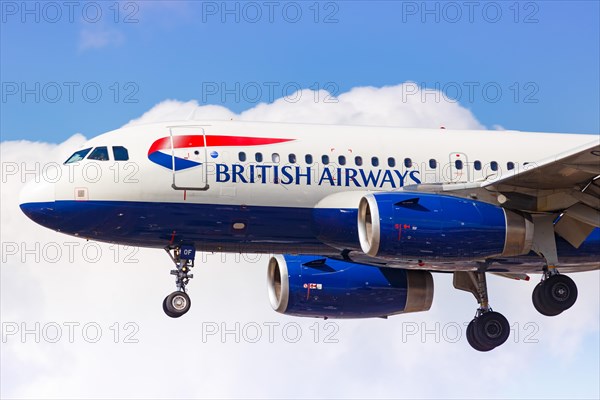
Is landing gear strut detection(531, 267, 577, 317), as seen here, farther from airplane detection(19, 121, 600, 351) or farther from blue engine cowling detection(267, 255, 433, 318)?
blue engine cowling detection(267, 255, 433, 318)

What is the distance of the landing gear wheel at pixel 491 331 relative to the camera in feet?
125

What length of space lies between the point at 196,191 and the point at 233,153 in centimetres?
122

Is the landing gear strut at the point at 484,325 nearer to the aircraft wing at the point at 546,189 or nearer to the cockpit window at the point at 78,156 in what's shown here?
the aircraft wing at the point at 546,189

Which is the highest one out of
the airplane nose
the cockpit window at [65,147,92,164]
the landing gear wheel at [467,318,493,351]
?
the cockpit window at [65,147,92,164]

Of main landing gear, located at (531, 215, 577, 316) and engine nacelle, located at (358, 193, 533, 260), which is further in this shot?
main landing gear, located at (531, 215, 577, 316)

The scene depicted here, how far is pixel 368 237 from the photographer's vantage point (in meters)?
33.8

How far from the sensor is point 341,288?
38000mm

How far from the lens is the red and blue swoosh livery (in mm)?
34781

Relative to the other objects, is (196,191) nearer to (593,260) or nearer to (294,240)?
(294,240)

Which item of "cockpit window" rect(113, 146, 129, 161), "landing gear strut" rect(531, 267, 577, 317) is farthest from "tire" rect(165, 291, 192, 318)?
"landing gear strut" rect(531, 267, 577, 317)

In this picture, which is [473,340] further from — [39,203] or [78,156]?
[39,203]

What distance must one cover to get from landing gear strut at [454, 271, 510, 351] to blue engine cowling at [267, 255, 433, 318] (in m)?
1.18

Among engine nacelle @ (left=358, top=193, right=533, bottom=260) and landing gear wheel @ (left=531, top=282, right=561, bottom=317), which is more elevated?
engine nacelle @ (left=358, top=193, right=533, bottom=260)

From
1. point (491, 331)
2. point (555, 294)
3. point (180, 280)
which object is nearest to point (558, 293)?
point (555, 294)
